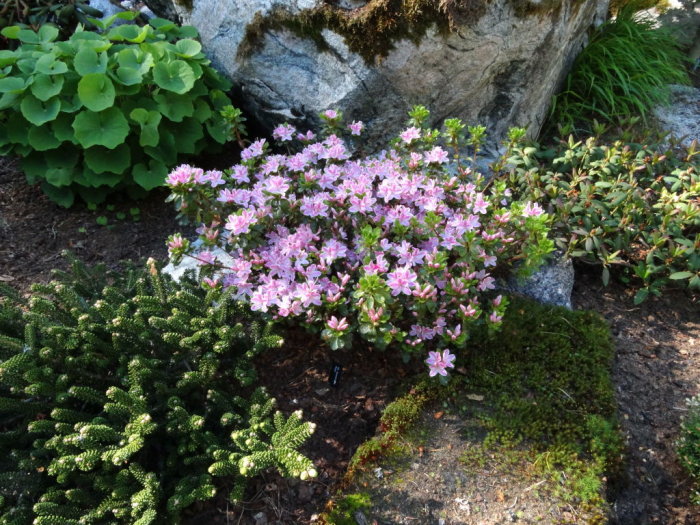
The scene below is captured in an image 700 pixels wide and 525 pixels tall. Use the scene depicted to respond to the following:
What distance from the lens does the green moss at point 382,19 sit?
361 cm

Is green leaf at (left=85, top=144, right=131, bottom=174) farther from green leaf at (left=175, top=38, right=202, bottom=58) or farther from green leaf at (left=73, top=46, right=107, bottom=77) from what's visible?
green leaf at (left=175, top=38, right=202, bottom=58)

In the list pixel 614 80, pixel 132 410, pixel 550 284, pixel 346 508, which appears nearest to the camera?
pixel 132 410

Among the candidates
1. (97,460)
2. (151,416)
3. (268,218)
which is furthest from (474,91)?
(97,460)

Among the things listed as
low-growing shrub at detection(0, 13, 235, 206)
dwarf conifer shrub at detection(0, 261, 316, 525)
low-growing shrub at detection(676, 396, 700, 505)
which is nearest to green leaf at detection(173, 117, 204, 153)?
low-growing shrub at detection(0, 13, 235, 206)

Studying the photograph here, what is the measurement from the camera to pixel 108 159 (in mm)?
3793

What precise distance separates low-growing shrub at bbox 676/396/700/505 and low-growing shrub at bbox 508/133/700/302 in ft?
2.91

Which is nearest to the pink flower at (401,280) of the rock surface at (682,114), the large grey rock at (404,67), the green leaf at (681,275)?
the green leaf at (681,275)

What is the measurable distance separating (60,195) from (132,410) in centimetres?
238

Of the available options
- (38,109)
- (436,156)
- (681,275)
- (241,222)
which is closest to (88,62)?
(38,109)

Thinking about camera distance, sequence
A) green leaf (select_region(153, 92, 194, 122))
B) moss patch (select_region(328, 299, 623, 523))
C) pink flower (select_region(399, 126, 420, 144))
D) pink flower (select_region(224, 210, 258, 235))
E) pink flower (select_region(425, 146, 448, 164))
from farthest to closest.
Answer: green leaf (select_region(153, 92, 194, 122))
pink flower (select_region(399, 126, 420, 144))
pink flower (select_region(425, 146, 448, 164))
pink flower (select_region(224, 210, 258, 235))
moss patch (select_region(328, 299, 623, 523))

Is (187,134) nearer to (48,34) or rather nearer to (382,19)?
(48,34)

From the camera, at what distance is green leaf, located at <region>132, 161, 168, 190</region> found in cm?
383

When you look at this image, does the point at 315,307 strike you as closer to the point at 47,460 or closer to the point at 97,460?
the point at 97,460

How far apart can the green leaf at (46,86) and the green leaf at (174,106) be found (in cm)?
58
